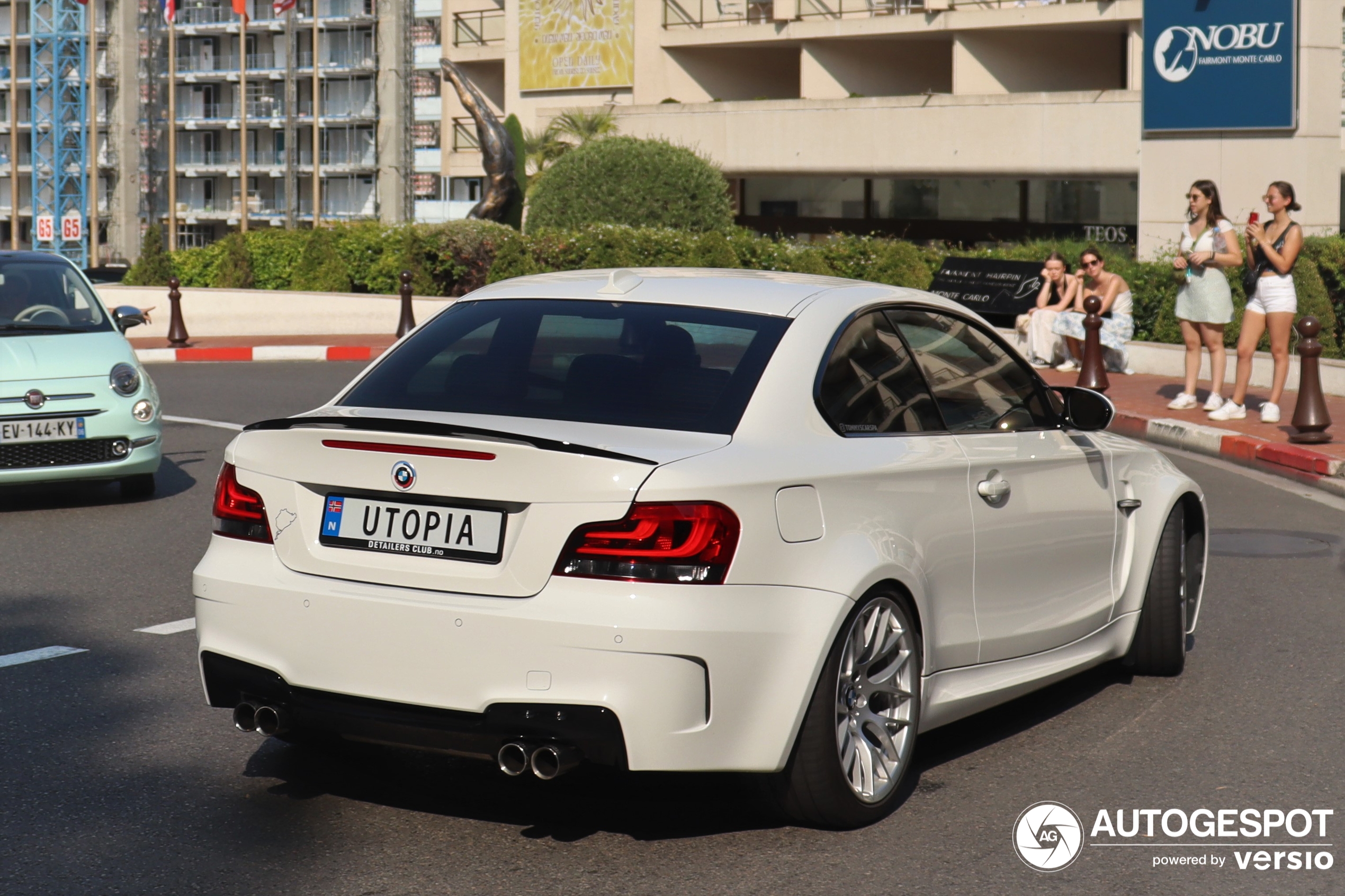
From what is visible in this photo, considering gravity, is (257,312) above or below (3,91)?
below

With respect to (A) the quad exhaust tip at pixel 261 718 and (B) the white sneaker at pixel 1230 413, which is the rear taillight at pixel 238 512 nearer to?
(A) the quad exhaust tip at pixel 261 718

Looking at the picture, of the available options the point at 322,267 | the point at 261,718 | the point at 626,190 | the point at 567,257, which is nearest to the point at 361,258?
the point at 322,267

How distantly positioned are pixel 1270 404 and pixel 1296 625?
735 cm

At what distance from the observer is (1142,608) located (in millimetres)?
6066

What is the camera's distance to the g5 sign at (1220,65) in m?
22.8

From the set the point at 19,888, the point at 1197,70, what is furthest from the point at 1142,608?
the point at 1197,70

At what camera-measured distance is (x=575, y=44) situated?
166 ft

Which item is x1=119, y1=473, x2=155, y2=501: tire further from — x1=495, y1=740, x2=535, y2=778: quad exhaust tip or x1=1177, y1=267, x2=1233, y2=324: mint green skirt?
x1=1177, y1=267, x2=1233, y2=324: mint green skirt

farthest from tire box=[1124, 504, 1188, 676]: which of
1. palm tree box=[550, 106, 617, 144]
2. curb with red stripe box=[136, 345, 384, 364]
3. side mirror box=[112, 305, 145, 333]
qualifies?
palm tree box=[550, 106, 617, 144]

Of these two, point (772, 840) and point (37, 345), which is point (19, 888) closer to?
point (772, 840)

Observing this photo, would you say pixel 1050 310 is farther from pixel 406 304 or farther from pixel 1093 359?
pixel 406 304

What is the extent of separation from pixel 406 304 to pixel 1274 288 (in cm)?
1399

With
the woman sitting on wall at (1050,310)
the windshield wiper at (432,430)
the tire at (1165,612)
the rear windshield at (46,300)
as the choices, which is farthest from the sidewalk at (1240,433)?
the windshield wiper at (432,430)

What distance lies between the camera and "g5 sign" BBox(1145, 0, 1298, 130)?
74.9 ft
